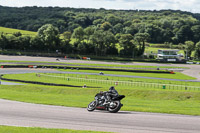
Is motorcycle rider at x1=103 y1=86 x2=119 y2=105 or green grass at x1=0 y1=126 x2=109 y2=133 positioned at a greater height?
motorcycle rider at x1=103 y1=86 x2=119 y2=105

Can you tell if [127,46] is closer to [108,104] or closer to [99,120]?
[108,104]

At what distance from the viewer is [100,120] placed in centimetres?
2102

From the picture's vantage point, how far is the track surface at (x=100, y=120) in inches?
743

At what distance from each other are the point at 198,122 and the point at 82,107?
10435 mm

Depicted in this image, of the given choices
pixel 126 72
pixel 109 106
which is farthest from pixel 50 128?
pixel 126 72

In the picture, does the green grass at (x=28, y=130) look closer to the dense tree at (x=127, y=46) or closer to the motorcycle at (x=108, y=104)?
the motorcycle at (x=108, y=104)

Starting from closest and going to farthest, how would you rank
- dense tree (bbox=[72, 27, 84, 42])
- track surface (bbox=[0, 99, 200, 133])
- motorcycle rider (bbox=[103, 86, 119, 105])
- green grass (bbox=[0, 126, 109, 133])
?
green grass (bbox=[0, 126, 109, 133])
track surface (bbox=[0, 99, 200, 133])
motorcycle rider (bbox=[103, 86, 119, 105])
dense tree (bbox=[72, 27, 84, 42])

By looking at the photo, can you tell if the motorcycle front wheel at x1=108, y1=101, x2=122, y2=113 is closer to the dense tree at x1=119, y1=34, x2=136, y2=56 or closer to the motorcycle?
the motorcycle

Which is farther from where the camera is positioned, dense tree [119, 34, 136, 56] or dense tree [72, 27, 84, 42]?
dense tree [72, 27, 84, 42]

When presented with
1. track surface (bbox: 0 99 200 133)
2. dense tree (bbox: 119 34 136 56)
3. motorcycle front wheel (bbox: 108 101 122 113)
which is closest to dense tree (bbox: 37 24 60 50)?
dense tree (bbox: 119 34 136 56)

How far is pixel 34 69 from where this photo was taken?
94250 millimetres

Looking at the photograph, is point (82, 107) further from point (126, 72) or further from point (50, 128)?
point (126, 72)

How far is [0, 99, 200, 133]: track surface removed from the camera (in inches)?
743

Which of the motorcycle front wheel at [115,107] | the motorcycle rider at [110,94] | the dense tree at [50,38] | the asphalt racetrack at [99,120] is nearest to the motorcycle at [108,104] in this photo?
the motorcycle front wheel at [115,107]
